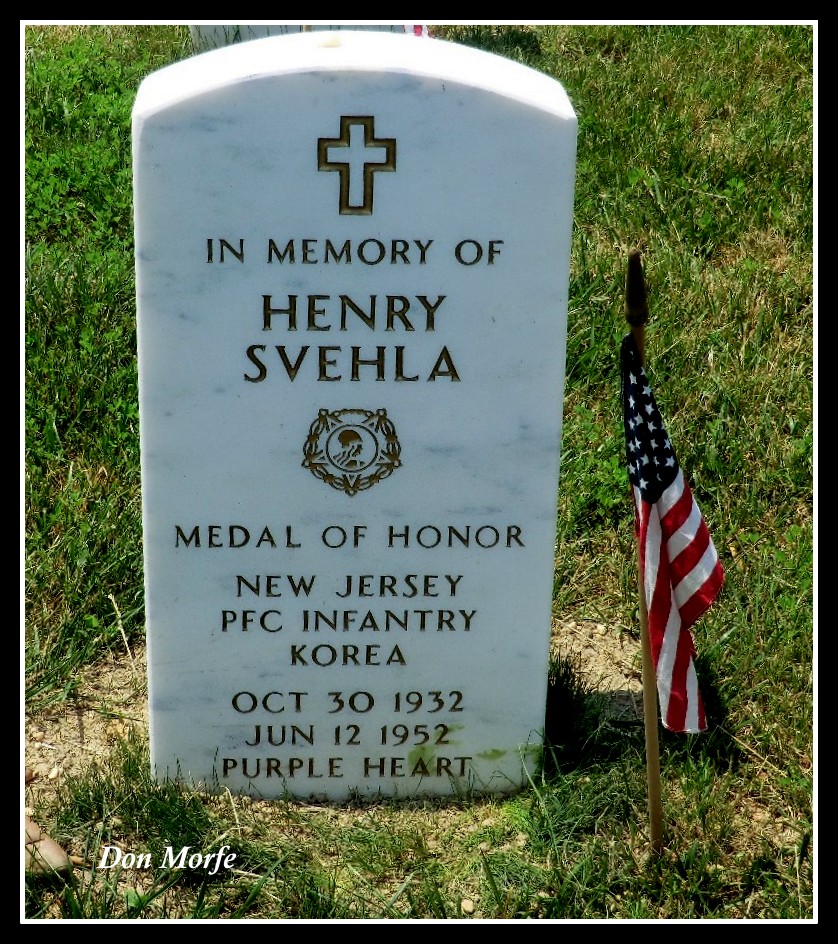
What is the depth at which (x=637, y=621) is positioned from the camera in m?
4.47

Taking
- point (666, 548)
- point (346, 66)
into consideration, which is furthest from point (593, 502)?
point (346, 66)

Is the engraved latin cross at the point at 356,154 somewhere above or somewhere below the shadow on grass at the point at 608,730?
above

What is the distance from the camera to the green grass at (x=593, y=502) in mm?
3508

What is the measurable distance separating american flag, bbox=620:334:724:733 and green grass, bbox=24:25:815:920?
40 cm

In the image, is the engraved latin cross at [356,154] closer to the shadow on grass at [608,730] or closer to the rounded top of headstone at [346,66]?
the rounded top of headstone at [346,66]

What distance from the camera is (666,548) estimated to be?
11.1 ft

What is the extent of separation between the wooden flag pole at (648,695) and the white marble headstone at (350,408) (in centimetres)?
23

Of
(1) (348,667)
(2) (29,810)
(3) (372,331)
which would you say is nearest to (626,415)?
(3) (372,331)

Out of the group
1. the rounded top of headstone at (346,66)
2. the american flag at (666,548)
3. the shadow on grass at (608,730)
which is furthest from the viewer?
the shadow on grass at (608,730)

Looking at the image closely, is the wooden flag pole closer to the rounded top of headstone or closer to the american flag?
the american flag

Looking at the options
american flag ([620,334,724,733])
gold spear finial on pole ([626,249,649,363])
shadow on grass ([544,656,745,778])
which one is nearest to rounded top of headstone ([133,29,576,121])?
gold spear finial on pole ([626,249,649,363])

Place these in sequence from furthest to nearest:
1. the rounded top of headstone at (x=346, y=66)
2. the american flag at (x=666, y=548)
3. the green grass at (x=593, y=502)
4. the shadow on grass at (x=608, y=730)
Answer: the shadow on grass at (x=608, y=730) < the green grass at (x=593, y=502) < the american flag at (x=666, y=548) < the rounded top of headstone at (x=346, y=66)

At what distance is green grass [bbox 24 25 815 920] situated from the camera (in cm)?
351

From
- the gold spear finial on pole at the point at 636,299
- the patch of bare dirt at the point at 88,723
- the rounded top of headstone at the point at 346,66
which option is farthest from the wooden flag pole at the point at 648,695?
the patch of bare dirt at the point at 88,723
